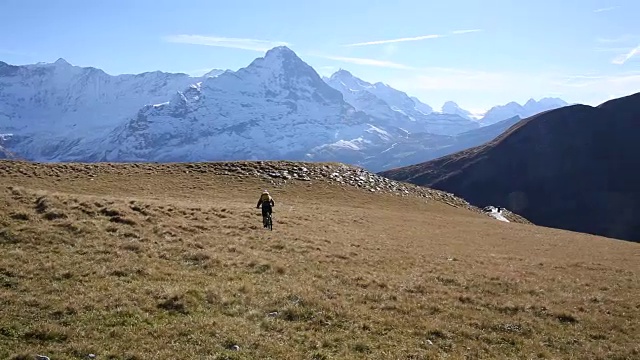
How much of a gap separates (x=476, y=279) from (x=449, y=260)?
5.56 m

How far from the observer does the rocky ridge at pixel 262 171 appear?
60094 mm

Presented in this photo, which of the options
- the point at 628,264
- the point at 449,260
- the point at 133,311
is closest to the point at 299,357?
the point at 133,311

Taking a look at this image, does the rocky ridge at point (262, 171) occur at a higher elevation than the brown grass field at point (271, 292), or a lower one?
higher

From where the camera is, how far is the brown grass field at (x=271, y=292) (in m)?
14.0

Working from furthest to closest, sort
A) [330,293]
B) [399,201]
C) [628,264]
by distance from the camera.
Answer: [399,201], [628,264], [330,293]

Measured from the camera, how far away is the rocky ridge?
197 feet

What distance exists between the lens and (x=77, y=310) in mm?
14844

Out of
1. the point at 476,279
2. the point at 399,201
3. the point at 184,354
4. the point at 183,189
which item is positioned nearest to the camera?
the point at 184,354

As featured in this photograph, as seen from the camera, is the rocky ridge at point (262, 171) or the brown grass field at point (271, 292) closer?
the brown grass field at point (271, 292)

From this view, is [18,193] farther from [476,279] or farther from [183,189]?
[183,189]

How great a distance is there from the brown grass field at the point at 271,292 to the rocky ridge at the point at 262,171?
1274 inches

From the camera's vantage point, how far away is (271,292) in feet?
62.5

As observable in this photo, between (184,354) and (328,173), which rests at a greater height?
(328,173)

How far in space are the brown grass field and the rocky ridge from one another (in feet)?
106
